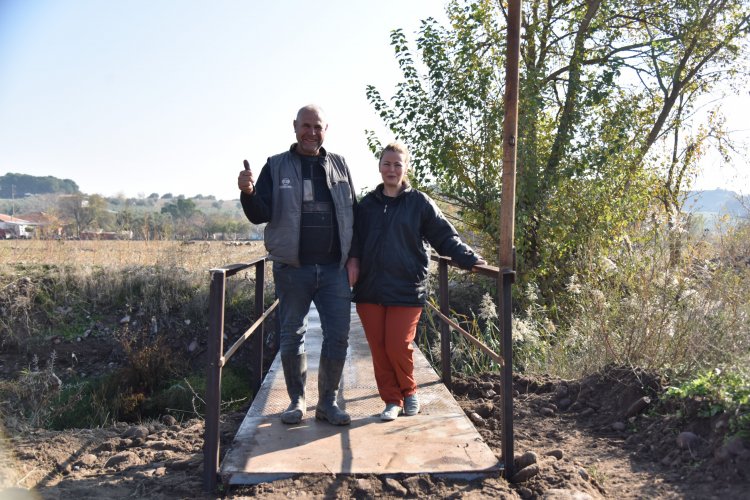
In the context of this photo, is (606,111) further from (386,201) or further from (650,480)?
(650,480)

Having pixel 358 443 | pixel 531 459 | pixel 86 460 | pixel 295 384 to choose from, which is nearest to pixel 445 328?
pixel 295 384

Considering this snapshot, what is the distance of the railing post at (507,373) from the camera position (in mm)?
3330

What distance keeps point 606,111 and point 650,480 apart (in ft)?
21.7

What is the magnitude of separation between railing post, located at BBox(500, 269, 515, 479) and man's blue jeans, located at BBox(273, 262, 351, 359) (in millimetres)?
1011

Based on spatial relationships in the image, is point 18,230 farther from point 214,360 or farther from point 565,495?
point 565,495

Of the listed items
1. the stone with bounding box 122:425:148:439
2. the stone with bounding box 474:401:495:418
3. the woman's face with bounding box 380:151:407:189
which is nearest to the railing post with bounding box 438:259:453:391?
the stone with bounding box 474:401:495:418

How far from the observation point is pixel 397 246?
392 centimetres

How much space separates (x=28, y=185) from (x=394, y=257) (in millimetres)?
120914

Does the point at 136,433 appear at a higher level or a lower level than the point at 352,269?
lower

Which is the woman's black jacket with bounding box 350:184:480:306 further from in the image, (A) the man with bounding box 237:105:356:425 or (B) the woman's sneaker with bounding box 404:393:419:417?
(B) the woman's sneaker with bounding box 404:393:419:417

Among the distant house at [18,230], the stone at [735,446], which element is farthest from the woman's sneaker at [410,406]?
the distant house at [18,230]

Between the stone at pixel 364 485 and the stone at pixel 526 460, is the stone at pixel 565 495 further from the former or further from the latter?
the stone at pixel 364 485

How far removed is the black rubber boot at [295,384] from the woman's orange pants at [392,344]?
463 millimetres

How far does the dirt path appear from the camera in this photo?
3094 mm
